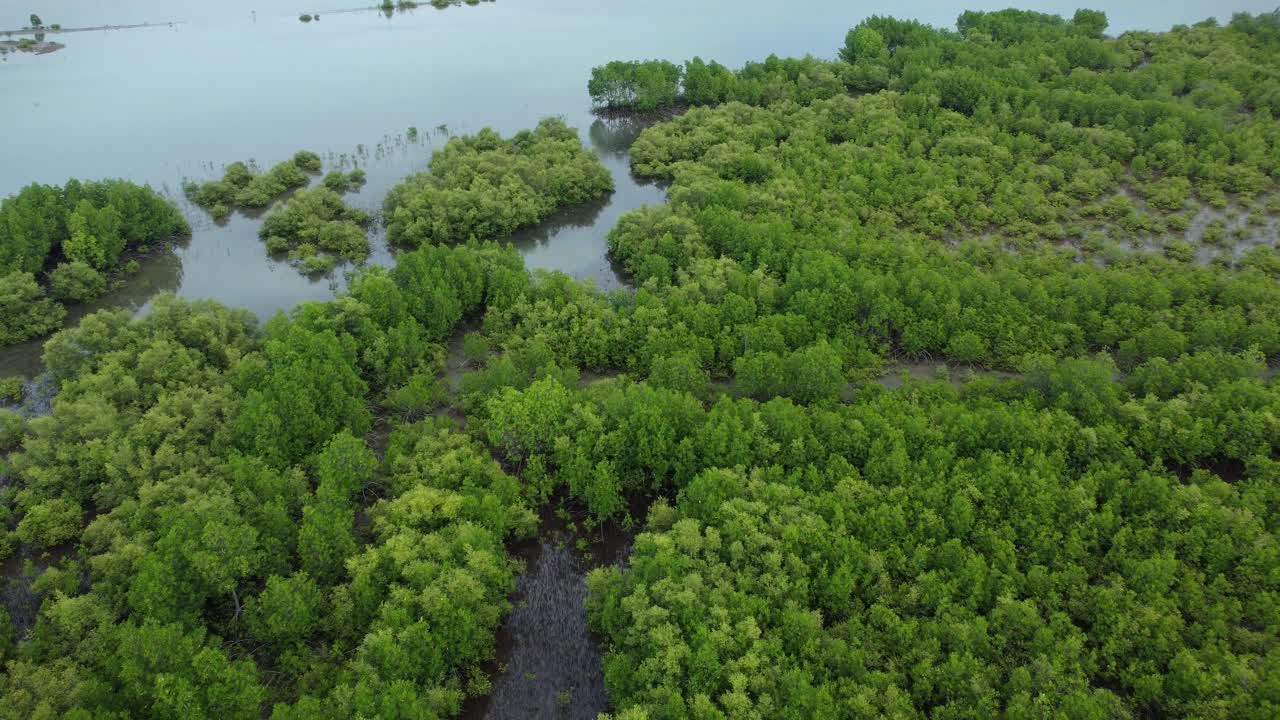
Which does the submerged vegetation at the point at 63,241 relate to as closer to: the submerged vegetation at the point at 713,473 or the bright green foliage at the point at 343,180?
the submerged vegetation at the point at 713,473

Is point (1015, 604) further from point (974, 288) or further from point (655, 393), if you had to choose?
point (974, 288)

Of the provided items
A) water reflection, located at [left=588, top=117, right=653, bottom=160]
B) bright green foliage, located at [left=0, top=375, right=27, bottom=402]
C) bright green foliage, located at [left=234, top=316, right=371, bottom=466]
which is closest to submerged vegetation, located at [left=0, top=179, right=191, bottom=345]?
bright green foliage, located at [left=0, top=375, right=27, bottom=402]

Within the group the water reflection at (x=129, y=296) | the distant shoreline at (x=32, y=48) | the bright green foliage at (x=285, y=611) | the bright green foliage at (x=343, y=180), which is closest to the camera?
the bright green foliage at (x=285, y=611)

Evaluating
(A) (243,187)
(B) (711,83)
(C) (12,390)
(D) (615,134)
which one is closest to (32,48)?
(A) (243,187)

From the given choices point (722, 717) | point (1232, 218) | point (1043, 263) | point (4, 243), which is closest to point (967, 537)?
point (722, 717)

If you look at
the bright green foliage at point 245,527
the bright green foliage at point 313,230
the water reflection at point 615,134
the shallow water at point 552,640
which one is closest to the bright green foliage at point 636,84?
the water reflection at point 615,134

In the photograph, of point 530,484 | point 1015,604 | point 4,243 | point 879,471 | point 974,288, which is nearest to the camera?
point 1015,604

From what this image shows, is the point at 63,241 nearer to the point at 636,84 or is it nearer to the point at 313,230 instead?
the point at 313,230
